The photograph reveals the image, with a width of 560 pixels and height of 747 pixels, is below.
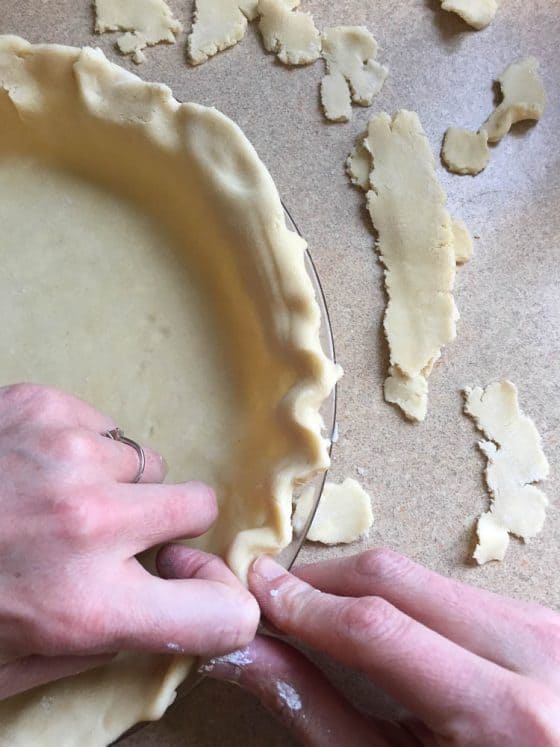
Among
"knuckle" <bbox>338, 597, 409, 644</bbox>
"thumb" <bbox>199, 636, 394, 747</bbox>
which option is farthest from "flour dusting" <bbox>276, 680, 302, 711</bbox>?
"knuckle" <bbox>338, 597, 409, 644</bbox>

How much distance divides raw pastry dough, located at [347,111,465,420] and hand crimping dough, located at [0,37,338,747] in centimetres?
26

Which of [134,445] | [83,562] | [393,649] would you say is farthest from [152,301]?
[393,649]

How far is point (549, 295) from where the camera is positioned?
2.92 feet

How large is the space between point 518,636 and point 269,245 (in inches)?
15.8

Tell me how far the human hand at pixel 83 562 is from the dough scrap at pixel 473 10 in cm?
74

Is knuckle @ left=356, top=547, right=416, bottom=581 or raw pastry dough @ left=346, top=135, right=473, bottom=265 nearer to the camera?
knuckle @ left=356, top=547, right=416, bottom=581

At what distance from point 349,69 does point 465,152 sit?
0.62 ft

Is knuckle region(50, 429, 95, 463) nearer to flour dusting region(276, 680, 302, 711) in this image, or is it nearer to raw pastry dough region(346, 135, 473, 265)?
flour dusting region(276, 680, 302, 711)

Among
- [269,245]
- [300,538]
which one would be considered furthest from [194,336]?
[300,538]

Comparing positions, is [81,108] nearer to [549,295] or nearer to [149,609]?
[149,609]

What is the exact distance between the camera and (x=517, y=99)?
92 cm

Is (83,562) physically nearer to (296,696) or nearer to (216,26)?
(296,696)

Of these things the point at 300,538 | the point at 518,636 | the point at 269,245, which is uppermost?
the point at 269,245

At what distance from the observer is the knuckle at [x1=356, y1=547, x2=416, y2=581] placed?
2.13 ft
